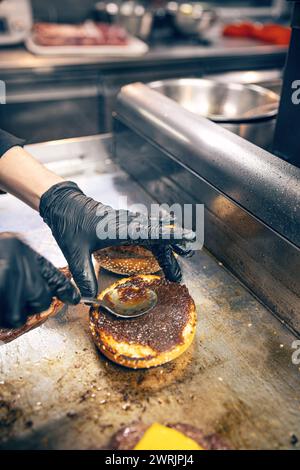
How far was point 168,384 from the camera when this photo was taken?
3.60ft

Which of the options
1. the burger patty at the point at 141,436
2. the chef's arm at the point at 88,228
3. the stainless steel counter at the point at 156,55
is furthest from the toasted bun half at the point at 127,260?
the stainless steel counter at the point at 156,55

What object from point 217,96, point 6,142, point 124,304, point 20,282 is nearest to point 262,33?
point 217,96

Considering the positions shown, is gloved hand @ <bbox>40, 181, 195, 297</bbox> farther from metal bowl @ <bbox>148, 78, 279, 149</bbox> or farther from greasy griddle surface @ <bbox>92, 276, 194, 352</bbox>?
metal bowl @ <bbox>148, 78, 279, 149</bbox>

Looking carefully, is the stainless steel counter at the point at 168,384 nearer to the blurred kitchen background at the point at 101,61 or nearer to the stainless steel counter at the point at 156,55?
the blurred kitchen background at the point at 101,61

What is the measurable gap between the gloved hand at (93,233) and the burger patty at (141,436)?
47cm

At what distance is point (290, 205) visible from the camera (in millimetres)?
1200

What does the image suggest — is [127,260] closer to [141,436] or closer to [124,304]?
[124,304]

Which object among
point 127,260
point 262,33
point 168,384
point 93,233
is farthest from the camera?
point 262,33

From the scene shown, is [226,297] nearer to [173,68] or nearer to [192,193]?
[192,193]

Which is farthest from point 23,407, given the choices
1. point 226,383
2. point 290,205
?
point 290,205

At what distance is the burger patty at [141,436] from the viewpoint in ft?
3.10

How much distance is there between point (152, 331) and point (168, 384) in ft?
0.57

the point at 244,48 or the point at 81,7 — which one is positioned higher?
the point at 81,7
